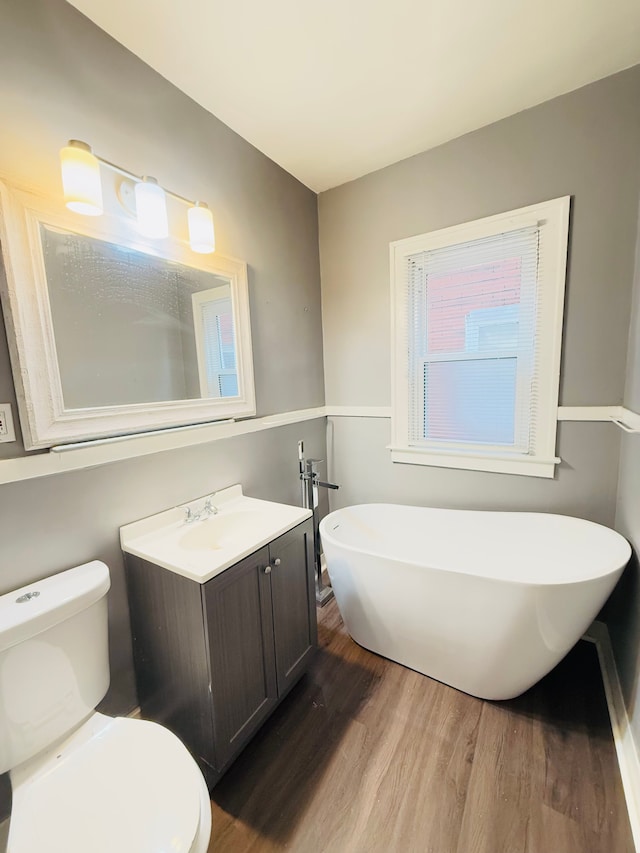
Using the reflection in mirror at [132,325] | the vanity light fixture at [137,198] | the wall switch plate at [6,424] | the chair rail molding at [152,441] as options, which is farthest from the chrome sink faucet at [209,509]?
the vanity light fixture at [137,198]

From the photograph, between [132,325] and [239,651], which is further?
[132,325]

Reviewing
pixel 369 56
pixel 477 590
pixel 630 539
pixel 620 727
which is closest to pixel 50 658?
pixel 477 590

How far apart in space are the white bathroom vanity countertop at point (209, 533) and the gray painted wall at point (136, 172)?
2.5 inches

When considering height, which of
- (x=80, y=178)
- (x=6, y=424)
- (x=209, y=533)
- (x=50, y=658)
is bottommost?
(x=50, y=658)

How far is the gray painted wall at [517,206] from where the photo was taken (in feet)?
Result: 5.18

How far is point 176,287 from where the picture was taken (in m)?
1.50

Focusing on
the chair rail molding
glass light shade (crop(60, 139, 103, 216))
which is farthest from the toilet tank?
glass light shade (crop(60, 139, 103, 216))

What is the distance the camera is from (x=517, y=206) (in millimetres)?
1771

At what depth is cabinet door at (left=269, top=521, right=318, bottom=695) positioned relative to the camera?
4.61 ft

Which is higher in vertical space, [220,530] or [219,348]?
[219,348]

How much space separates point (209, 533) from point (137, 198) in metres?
1.33

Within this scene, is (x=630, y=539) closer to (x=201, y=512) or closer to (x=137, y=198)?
(x=201, y=512)

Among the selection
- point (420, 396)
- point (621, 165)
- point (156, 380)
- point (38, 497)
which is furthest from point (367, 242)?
point (38, 497)

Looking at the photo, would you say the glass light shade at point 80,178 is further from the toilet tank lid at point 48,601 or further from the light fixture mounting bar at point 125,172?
the toilet tank lid at point 48,601
